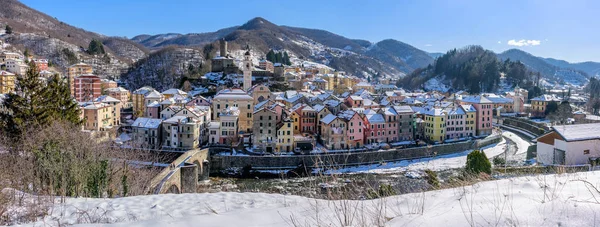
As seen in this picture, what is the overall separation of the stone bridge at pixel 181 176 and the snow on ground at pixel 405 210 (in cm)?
764

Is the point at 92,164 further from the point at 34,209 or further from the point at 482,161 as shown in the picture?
the point at 482,161

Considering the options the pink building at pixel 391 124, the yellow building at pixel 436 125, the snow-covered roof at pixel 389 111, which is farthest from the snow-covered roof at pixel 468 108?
the pink building at pixel 391 124

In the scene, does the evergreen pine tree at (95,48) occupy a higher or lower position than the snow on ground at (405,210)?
higher

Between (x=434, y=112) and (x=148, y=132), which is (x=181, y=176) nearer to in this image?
(x=148, y=132)

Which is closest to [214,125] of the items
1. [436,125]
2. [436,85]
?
[436,125]

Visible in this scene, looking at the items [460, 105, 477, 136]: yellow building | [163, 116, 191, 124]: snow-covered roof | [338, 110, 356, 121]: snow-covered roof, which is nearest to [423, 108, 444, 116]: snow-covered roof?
[460, 105, 477, 136]: yellow building

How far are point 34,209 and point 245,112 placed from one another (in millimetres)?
26512

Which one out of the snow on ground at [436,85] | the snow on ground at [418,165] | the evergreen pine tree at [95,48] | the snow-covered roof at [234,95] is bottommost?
the snow on ground at [418,165]

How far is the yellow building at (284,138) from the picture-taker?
26.2 meters

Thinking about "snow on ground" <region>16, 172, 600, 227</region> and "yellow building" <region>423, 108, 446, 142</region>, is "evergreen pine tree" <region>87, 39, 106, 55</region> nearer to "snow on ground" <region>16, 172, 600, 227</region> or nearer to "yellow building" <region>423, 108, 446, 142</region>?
"yellow building" <region>423, 108, 446, 142</region>

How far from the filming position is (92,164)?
7.46 metres

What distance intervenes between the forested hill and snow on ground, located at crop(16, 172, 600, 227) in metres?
68.9

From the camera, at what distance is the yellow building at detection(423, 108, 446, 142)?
3094 centimetres

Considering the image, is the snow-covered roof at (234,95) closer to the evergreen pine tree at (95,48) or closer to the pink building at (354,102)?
the pink building at (354,102)
